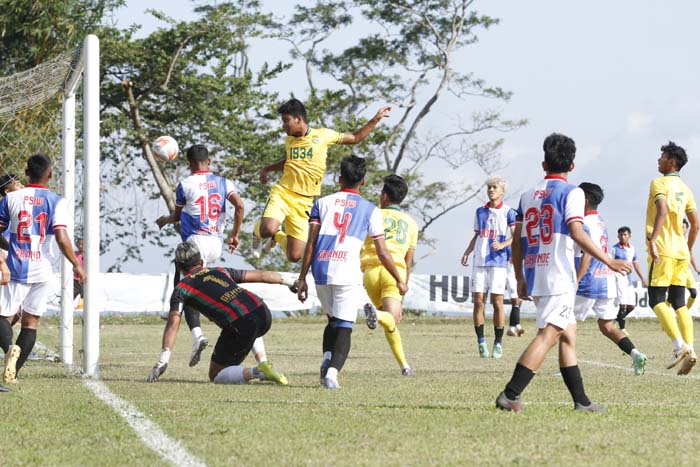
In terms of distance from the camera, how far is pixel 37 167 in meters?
10.0

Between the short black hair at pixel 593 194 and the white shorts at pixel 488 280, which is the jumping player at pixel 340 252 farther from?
the white shorts at pixel 488 280

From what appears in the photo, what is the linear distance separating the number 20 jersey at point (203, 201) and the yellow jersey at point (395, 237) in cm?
154

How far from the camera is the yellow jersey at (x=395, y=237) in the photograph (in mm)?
11156

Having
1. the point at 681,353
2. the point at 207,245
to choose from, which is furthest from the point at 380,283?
the point at 681,353

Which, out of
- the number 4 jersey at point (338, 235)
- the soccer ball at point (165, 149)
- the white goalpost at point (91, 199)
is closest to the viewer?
the number 4 jersey at point (338, 235)

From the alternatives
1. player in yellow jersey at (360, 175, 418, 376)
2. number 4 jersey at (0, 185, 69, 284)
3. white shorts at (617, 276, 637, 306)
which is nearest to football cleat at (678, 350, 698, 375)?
player in yellow jersey at (360, 175, 418, 376)

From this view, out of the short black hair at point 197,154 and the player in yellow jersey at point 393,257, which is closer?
the player in yellow jersey at point 393,257

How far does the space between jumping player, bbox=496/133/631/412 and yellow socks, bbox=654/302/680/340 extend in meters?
3.95

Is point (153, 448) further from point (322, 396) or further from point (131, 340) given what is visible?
point (131, 340)

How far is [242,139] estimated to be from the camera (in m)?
38.5

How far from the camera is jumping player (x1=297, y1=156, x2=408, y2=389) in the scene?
9.30 metres

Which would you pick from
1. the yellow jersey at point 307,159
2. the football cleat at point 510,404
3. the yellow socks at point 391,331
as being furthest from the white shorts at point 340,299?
the yellow jersey at point 307,159

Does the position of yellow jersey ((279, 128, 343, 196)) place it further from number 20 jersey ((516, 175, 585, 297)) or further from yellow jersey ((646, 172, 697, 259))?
number 20 jersey ((516, 175, 585, 297))

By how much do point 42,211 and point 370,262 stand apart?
325 centimetres
